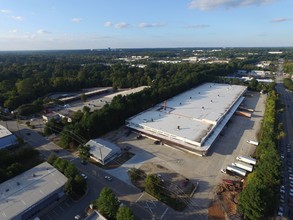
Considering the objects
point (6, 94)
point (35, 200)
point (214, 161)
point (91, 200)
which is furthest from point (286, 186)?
point (6, 94)

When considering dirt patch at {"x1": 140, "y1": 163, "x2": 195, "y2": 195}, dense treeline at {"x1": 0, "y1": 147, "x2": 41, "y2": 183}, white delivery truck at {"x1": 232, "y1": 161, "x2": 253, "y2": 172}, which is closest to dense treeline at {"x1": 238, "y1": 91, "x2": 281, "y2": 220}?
white delivery truck at {"x1": 232, "y1": 161, "x2": 253, "y2": 172}

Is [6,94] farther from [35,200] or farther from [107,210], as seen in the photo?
[107,210]

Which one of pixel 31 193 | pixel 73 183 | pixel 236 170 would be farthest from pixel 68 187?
pixel 236 170

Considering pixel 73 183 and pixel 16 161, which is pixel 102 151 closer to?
pixel 73 183

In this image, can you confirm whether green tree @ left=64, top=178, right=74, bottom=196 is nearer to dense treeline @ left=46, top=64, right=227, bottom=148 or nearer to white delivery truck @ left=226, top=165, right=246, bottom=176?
dense treeline @ left=46, top=64, right=227, bottom=148

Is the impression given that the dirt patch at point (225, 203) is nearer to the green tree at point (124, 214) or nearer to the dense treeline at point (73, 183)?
the green tree at point (124, 214)
